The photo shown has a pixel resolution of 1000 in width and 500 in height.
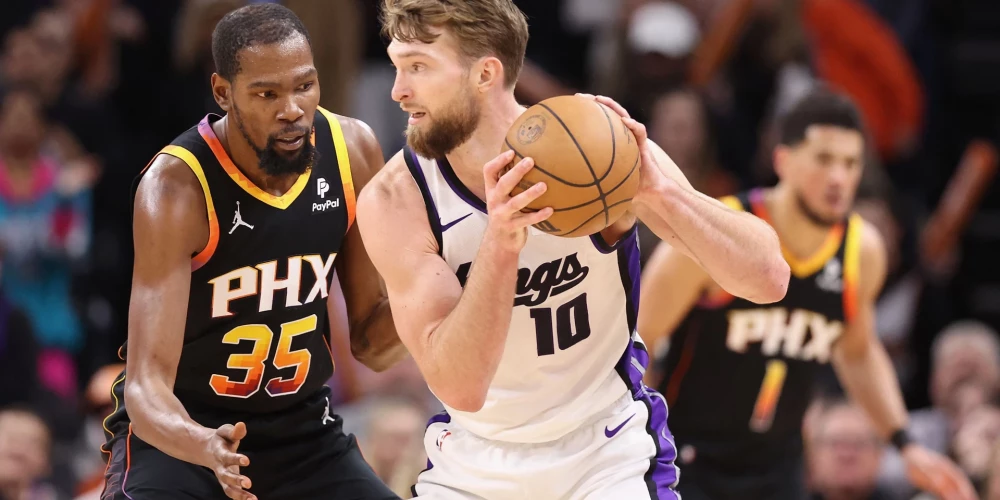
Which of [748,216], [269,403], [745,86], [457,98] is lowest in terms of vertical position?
[745,86]

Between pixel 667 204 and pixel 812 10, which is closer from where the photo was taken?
pixel 667 204

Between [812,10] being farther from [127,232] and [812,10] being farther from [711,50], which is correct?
[127,232]

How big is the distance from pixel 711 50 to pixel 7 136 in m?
5.23

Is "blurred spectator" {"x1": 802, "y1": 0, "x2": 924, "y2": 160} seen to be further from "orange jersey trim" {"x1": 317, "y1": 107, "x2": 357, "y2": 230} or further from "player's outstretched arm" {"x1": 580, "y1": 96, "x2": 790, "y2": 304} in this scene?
"player's outstretched arm" {"x1": 580, "y1": 96, "x2": 790, "y2": 304}

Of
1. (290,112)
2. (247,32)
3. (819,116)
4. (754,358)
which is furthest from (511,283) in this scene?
(819,116)

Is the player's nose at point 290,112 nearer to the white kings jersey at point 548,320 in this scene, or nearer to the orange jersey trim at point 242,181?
the orange jersey trim at point 242,181

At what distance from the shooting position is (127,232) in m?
10.4

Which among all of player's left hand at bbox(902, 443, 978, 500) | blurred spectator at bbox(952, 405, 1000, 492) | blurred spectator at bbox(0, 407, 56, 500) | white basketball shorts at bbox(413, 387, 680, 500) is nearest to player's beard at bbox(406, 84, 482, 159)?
white basketball shorts at bbox(413, 387, 680, 500)

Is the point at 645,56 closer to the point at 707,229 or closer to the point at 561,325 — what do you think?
the point at 561,325

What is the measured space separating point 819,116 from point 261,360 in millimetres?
3224

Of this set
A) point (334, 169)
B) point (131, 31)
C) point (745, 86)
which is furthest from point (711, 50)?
point (334, 169)

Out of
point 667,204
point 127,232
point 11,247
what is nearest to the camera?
point 667,204

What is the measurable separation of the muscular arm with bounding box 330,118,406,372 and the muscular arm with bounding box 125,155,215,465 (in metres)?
0.64

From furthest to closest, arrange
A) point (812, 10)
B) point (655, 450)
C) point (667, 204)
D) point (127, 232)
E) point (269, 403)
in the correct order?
point (812, 10) → point (127, 232) → point (269, 403) → point (655, 450) → point (667, 204)
